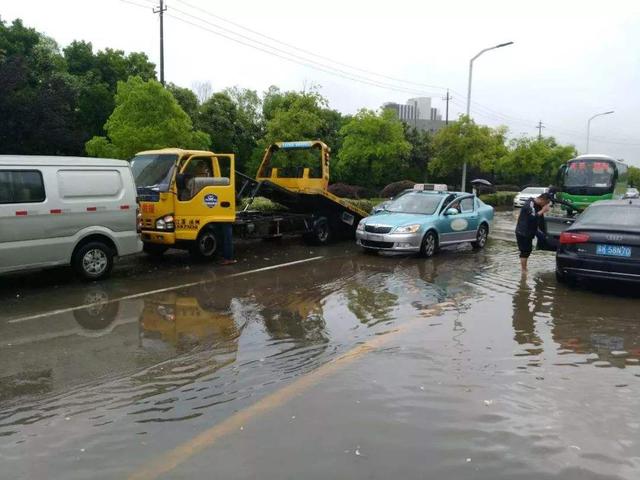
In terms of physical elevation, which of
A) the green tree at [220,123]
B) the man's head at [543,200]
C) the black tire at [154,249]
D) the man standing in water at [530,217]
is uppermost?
the green tree at [220,123]

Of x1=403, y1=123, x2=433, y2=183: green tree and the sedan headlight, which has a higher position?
x1=403, y1=123, x2=433, y2=183: green tree

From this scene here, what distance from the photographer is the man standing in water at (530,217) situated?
1048 cm

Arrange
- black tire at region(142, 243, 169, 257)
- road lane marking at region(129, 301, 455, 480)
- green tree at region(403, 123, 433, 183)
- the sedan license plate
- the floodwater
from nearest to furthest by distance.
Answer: road lane marking at region(129, 301, 455, 480)
the floodwater
the sedan license plate
black tire at region(142, 243, 169, 257)
green tree at region(403, 123, 433, 183)

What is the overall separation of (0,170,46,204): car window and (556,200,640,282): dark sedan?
8.04 metres

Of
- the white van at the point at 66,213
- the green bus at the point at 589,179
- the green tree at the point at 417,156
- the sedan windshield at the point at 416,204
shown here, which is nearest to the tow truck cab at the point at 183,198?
the white van at the point at 66,213

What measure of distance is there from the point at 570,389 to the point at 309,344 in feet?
8.49

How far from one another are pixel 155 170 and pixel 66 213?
8.87 feet

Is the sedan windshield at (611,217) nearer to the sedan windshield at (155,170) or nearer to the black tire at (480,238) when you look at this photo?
the black tire at (480,238)

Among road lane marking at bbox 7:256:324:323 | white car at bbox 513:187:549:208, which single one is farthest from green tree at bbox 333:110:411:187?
road lane marking at bbox 7:256:324:323

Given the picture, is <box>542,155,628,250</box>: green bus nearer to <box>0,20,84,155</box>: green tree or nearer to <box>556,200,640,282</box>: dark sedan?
<box>556,200,640,282</box>: dark sedan

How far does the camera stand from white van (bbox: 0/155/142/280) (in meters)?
8.18

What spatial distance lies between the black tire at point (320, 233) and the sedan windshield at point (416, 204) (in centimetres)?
201

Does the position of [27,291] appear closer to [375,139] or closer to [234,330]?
[234,330]

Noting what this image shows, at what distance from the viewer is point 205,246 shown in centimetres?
1146
